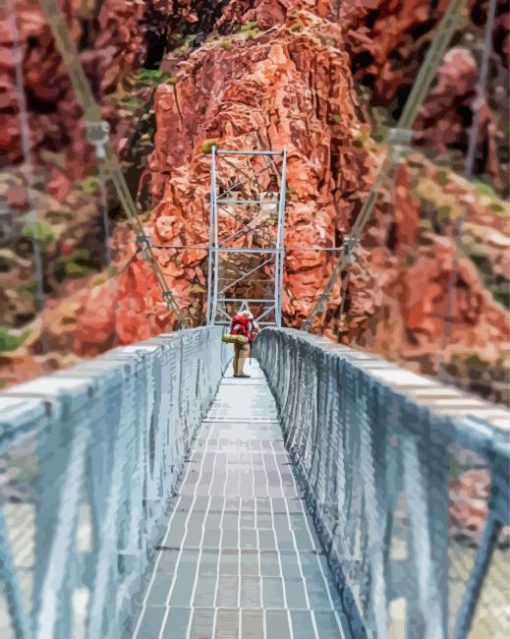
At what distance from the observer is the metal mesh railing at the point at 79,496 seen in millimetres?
1744

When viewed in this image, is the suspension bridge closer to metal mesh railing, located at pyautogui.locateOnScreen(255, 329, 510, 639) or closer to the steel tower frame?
metal mesh railing, located at pyautogui.locateOnScreen(255, 329, 510, 639)

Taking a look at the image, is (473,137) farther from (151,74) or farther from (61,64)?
(151,74)

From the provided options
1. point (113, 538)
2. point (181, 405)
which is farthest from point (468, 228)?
point (113, 538)

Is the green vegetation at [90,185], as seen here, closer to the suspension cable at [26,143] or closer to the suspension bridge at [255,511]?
the suspension cable at [26,143]

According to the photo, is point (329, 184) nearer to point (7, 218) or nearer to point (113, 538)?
point (7, 218)

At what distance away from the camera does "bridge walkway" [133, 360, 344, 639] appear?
326 cm

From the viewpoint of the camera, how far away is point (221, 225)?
3269 centimetres

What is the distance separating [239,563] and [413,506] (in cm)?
204

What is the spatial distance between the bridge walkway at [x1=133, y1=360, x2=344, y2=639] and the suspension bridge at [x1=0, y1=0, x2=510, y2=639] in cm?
1

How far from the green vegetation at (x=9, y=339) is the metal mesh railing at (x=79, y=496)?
2695cm

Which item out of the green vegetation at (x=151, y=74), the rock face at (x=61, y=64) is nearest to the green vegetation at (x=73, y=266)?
the rock face at (x=61, y=64)

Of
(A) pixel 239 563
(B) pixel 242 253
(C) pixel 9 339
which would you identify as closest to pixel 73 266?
(C) pixel 9 339

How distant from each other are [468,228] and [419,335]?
157 inches

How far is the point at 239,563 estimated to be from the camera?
4.06m
